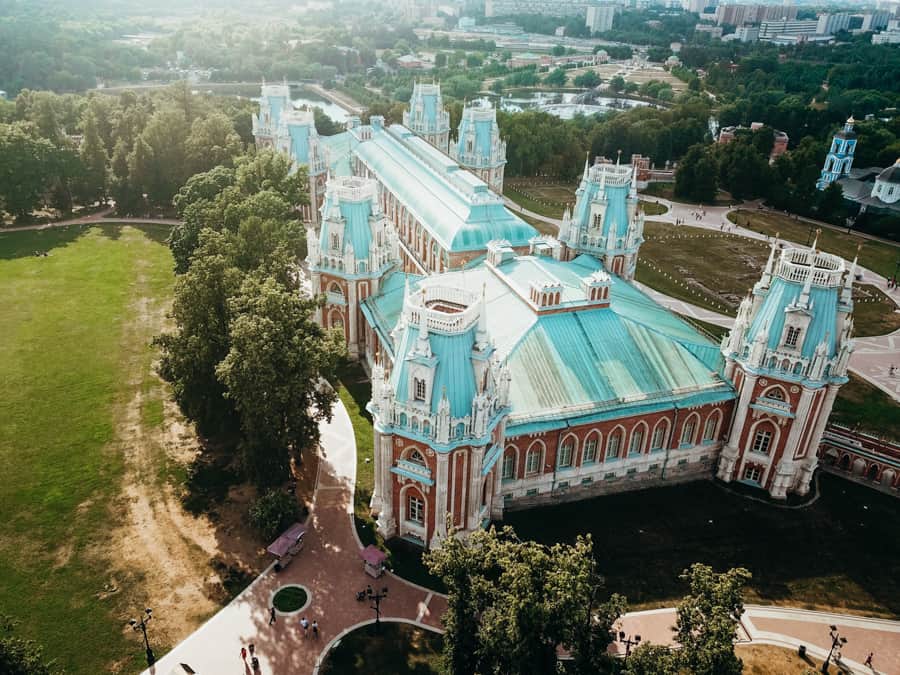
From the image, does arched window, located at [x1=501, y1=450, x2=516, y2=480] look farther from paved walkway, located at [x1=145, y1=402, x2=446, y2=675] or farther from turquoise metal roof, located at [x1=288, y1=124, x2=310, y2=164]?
turquoise metal roof, located at [x1=288, y1=124, x2=310, y2=164]

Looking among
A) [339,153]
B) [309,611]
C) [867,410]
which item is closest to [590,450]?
[309,611]

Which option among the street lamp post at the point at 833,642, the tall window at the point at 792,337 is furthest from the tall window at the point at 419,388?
the street lamp post at the point at 833,642

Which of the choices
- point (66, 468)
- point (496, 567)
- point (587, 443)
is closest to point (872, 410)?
point (587, 443)

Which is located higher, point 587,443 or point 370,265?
point 370,265

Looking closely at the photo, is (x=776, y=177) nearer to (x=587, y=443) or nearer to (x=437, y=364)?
(x=587, y=443)

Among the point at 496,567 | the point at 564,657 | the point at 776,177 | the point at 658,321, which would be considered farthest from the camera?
the point at 776,177

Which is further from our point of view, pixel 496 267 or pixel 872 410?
pixel 872 410
